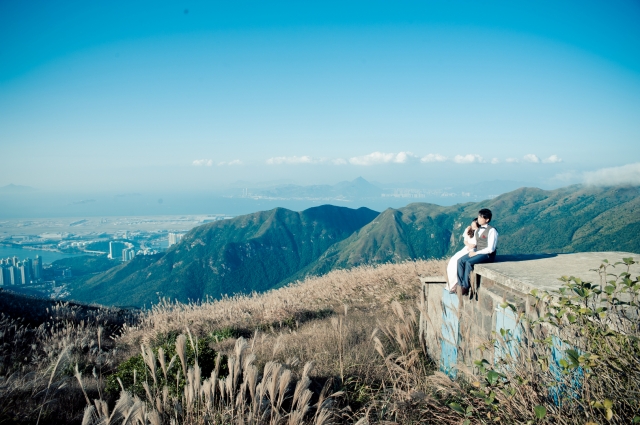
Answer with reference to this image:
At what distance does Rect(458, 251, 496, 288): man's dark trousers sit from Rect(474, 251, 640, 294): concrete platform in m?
0.24

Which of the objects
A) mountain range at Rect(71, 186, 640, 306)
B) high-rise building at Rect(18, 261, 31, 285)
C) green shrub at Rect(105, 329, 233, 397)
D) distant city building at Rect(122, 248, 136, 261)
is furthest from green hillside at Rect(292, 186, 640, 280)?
green shrub at Rect(105, 329, 233, 397)

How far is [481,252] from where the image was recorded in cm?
573

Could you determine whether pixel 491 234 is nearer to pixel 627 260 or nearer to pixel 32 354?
pixel 627 260

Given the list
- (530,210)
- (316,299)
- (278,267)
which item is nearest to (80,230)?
(278,267)

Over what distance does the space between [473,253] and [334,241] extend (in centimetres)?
13081

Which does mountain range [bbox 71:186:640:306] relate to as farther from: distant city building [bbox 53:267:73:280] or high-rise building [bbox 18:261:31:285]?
high-rise building [bbox 18:261:31:285]

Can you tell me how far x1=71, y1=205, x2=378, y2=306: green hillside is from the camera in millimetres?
94438

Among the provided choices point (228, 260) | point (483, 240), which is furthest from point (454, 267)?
point (228, 260)

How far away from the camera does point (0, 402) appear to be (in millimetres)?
3098

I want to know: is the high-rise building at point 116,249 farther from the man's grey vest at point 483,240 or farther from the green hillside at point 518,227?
the man's grey vest at point 483,240

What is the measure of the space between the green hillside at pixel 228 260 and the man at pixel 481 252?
83.4 m

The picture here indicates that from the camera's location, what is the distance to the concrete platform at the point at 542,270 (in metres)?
4.04

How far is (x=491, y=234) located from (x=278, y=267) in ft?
369

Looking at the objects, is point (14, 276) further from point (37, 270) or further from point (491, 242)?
Answer: point (491, 242)
